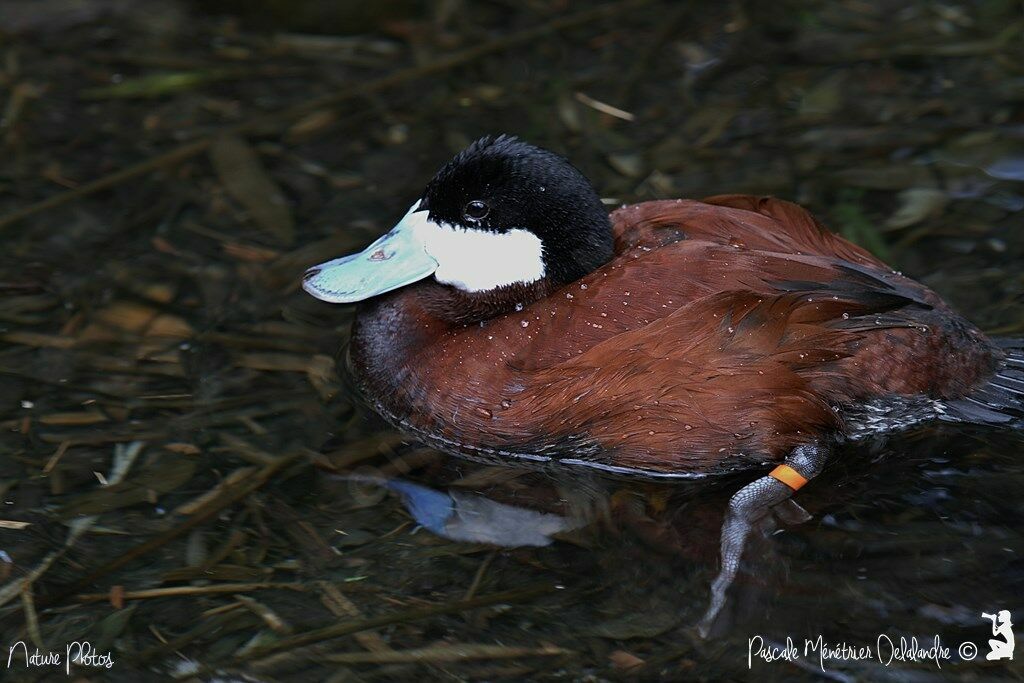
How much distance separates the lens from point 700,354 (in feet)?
11.2

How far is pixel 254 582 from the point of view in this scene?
329 centimetres

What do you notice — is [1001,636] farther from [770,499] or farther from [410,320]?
[410,320]

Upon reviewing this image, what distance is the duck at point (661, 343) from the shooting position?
3.42 meters

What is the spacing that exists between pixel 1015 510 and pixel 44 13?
4.56 meters

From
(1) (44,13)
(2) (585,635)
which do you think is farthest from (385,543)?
(1) (44,13)

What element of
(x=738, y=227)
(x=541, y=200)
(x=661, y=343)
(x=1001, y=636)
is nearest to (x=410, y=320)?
(x=541, y=200)

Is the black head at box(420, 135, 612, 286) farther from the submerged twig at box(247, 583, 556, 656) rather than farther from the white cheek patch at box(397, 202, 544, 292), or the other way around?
the submerged twig at box(247, 583, 556, 656)

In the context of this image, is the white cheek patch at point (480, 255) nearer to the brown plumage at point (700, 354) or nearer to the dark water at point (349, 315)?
the brown plumage at point (700, 354)

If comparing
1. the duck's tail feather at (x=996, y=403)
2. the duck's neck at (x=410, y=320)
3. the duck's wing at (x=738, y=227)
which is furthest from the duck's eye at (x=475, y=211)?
the duck's tail feather at (x=996, y=403)

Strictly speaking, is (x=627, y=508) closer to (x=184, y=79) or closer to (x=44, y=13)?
(x=184, y=79)

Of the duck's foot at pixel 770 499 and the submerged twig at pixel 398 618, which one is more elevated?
the duck's foot at pixel 770 499

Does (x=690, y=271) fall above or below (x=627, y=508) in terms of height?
above

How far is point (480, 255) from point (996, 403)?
147cm

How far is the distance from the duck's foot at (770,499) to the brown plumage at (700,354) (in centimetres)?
6
